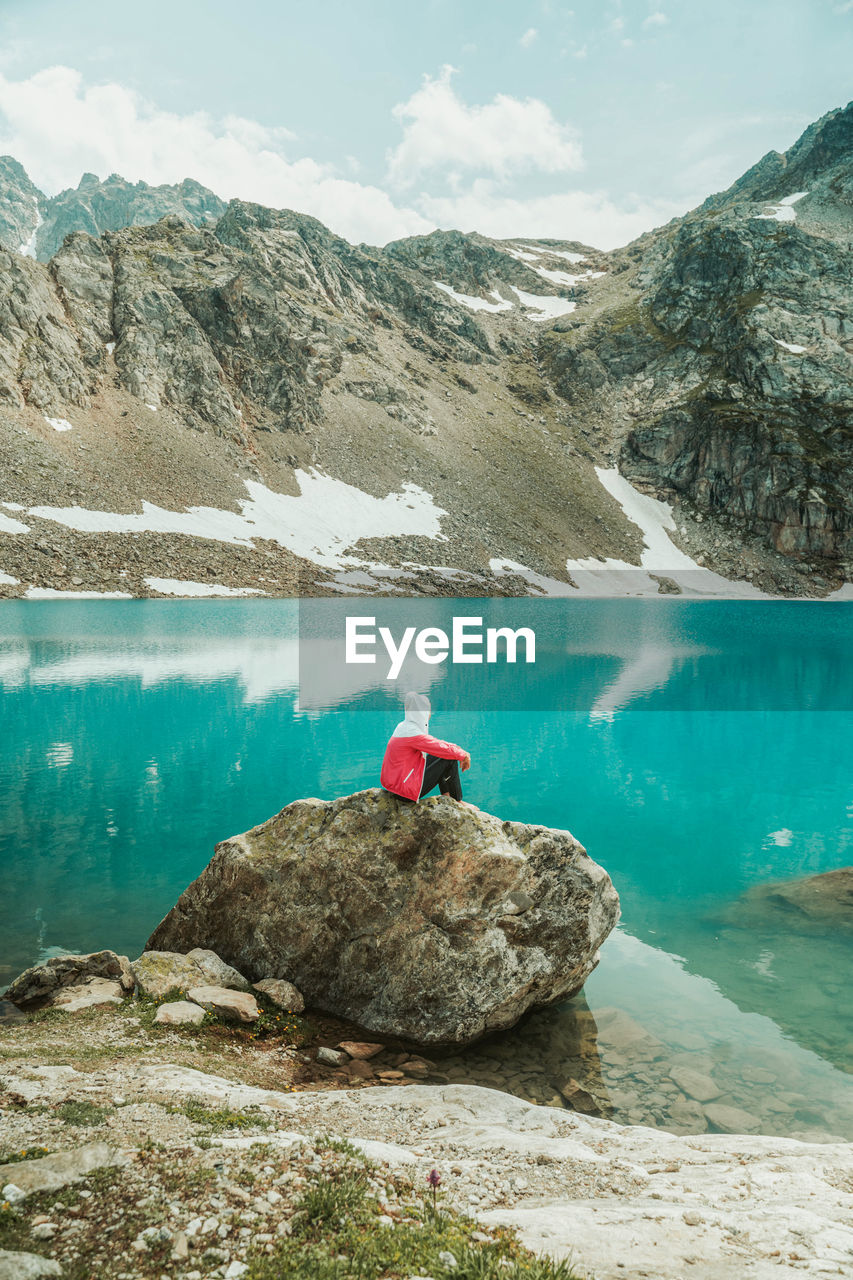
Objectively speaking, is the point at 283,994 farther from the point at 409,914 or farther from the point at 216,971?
the point at 409,914

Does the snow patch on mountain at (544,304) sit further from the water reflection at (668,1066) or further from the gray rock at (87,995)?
the gray rock at (87,995)

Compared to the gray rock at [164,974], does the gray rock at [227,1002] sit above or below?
below

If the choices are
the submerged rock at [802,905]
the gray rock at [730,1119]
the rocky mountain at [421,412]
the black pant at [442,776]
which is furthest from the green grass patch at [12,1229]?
the rocky mountain at [421,412]

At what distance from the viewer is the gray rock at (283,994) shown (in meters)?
9.05

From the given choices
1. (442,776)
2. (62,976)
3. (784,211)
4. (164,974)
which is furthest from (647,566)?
(62,976)

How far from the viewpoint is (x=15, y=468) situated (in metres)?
68.8

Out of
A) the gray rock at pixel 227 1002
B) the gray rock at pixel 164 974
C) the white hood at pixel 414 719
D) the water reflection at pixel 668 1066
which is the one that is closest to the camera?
the water reflection at pixel 668 1066

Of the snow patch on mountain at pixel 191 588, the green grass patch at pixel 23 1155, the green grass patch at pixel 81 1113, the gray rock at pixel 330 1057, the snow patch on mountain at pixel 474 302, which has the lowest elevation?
the gray rock at pixel 330 1057

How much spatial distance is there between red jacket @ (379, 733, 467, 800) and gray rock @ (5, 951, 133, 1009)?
433 cm

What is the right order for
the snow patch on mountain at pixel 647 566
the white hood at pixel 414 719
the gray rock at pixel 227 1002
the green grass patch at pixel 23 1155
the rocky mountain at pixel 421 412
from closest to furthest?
the green grass patch at pixel 23 1155 < the gray rock at pixel 227 1002 < the white hood at pixel 414 719 < the rocky mountain at pixel 421 412 < the snow patch on mountain at pixel 647 566

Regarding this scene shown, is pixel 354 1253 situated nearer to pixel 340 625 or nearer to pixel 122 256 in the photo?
pixel 340 625

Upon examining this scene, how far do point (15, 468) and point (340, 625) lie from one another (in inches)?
1623

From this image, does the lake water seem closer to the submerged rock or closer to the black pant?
the submerged rock

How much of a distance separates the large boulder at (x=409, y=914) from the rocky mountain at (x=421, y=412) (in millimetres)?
56474
